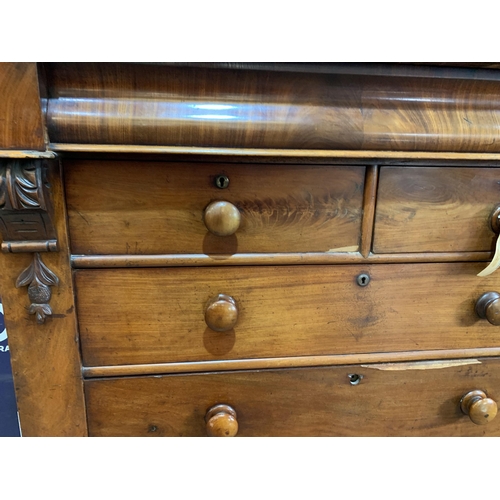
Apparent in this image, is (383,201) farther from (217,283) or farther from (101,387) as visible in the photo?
(101,387)

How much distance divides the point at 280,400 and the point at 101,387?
32 centimetres

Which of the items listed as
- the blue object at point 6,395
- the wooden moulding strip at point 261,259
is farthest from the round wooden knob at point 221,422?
the blue object at point 6,395

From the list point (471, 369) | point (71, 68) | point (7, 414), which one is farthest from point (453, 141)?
point (7, 414)

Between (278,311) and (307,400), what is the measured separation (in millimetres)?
191

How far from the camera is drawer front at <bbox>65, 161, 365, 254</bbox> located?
533mm

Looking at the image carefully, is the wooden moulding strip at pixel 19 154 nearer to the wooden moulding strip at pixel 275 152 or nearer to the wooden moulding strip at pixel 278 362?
the wooden moulding strip at pixel 275 152

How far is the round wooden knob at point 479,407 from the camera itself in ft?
2.10

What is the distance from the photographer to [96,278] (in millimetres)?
564

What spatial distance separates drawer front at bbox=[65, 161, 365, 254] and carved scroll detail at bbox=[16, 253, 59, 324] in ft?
0.19

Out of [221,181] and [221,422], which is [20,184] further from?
[221,422]

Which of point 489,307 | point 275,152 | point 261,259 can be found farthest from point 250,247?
point 489,307

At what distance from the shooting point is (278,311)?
611 millimetres

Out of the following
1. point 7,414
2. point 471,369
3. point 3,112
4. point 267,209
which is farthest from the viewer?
point 7,414

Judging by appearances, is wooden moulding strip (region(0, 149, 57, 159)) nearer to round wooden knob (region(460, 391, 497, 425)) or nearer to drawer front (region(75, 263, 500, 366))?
drawer front (region(75, 263, 500, 366))
